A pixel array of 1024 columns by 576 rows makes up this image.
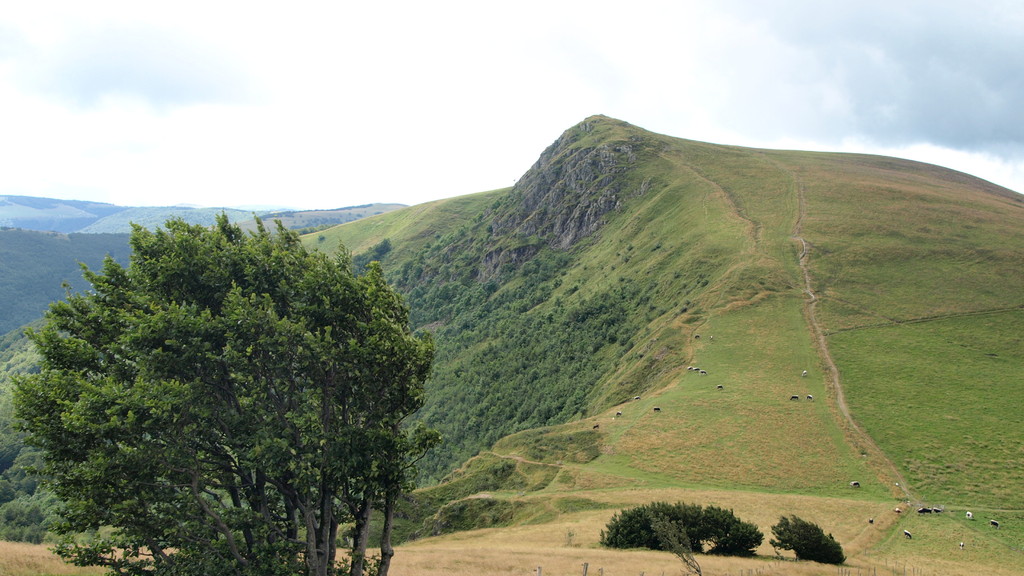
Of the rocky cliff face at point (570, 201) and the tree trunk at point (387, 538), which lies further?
the rocky cliff face at point (570, 201)

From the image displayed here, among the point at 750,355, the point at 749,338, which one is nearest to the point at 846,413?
the point at 750,355

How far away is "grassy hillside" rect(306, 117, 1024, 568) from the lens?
53.5 meters

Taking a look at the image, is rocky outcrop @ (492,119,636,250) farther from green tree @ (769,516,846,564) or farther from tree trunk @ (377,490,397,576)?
tree trunk @ (377,490,397,576)

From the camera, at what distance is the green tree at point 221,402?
56.2ft

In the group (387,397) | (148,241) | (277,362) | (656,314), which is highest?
(148,241)

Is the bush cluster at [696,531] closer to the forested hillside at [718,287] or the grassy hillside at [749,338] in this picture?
the grassy hillside at [749,338]

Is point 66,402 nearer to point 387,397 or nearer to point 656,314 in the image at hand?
point 387,397

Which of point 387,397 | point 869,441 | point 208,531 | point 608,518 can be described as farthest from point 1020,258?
point 208,531

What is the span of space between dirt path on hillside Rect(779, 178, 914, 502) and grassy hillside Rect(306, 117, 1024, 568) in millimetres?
307

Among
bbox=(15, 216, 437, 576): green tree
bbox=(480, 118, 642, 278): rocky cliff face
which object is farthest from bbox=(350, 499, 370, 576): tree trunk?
bbox=(480, 118, 642, 278): rocky cliff face

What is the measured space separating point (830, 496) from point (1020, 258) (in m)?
82.5

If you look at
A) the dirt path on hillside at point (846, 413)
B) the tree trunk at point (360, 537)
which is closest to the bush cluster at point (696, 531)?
the tree trunk at point (360, 537)

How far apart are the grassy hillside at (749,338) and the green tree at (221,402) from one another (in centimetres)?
3370

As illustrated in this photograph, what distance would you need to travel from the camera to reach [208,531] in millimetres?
19156
